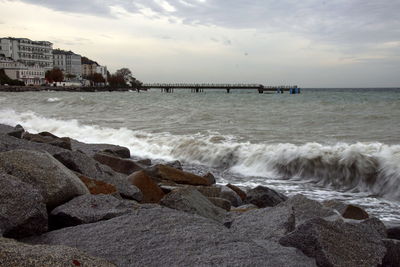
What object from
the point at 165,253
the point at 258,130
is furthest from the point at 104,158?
the point at 258,130

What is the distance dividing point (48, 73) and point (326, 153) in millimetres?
122192

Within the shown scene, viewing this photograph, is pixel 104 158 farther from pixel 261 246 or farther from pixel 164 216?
pixel 261 246

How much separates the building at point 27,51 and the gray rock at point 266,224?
130761 millimetres

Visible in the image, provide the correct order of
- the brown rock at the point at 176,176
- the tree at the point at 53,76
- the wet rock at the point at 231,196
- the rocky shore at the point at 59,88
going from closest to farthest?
the wet rock at the point at 231,196, the brown rock at the point at 176,176, the rocky shore at the point at 59,88, the tree at the point at 53,76

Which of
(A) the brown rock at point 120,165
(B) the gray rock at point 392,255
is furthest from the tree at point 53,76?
(B) the gray rock at point 392,255

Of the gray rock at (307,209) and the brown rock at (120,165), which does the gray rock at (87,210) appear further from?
the brown rock at (120,165)

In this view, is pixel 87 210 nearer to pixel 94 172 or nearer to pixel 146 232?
pixel 146 232

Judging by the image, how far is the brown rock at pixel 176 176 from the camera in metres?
7.42

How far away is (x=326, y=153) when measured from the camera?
1037 cm

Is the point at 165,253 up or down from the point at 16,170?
down

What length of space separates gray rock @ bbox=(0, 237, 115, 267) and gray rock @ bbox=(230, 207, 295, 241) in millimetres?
1341

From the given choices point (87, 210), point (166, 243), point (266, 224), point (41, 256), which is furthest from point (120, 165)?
point (41, 256)

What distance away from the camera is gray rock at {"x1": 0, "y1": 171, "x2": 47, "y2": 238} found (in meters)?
3.14

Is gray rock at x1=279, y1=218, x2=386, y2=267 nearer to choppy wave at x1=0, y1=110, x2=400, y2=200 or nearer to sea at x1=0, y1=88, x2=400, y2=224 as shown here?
sea at x1=0, y1=88, x2=400, y2=224
